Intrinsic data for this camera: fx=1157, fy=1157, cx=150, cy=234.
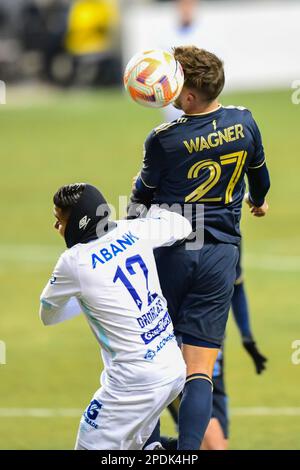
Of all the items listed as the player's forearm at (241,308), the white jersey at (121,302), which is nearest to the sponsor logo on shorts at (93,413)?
the white jersey at (121,302)

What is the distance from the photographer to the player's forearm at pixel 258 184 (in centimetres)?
698

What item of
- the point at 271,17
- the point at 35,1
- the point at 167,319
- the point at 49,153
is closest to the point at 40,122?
the point at 49,153

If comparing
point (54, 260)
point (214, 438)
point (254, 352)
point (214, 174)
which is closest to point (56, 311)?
point (214, 174)

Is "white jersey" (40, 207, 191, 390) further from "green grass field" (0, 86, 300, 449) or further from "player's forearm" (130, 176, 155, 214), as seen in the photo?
"green grass field" (0, 86, 300, 449)

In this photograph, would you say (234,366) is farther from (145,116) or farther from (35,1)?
(35,1)

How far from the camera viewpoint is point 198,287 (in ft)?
22.4

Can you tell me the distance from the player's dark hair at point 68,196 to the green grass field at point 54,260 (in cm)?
267

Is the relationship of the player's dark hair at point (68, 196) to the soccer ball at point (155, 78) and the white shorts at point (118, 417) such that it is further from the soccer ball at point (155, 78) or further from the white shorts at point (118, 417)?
the white shorts at point (118, 417)

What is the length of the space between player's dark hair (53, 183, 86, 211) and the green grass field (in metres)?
2.67

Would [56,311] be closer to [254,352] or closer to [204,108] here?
[204,108]

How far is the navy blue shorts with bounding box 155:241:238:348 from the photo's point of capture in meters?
6.77

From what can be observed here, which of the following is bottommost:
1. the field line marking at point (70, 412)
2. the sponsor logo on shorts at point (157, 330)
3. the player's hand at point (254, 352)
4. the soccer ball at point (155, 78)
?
the field line marking at point (70, 412)

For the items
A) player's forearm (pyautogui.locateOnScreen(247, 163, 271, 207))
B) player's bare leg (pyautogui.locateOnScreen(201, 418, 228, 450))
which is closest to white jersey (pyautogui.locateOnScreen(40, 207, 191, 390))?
player's forearm (pyautogui.locateOnScreen(247, 163, 271, 207))

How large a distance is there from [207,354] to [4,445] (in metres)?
2.15
